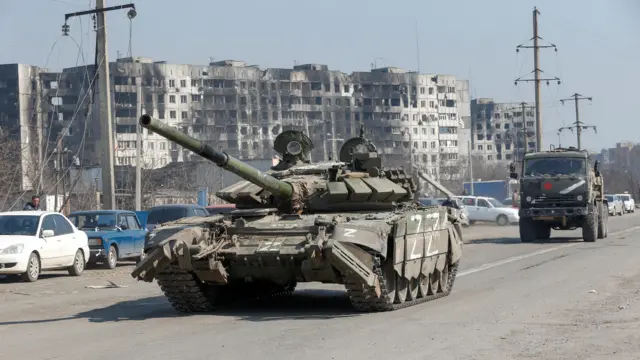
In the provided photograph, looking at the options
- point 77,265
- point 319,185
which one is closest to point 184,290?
point 319,185

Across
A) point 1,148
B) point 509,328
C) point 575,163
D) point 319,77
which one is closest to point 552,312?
point 509,328

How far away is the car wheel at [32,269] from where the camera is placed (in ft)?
69.2

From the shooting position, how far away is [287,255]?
13852mm

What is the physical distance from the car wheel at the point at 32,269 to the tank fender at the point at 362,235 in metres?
9.20

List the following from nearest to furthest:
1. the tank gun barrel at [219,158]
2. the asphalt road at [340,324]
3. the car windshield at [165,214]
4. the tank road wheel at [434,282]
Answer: the asphalt road at [340,324] < the tank gun barrel at [219,158] < the tank road wheel at [434,282] < the car windshield at [165,214]

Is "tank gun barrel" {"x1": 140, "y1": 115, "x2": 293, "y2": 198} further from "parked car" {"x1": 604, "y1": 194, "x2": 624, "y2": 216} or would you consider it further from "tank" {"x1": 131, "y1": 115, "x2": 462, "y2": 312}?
"parked car" {"x1": 604, "y1": 194, "x2": 624, "y2": 216}

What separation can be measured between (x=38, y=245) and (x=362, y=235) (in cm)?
956

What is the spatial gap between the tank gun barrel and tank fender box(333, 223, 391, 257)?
1480 millimetres

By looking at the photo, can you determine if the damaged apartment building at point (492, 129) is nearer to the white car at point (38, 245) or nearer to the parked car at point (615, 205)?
the parked car at point (615, 205)

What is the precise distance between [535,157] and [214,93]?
3071 inches

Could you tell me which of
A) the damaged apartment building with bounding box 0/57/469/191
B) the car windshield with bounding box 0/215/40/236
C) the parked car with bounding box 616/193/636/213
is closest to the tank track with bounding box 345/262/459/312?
the car windshield with bounding box 0/215/40/236

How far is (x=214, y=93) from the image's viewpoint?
109 m

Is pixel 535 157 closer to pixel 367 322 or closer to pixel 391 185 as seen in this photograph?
pixel 391 185

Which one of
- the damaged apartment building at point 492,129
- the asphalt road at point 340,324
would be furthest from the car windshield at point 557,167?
the damaged apartment building at point 492,129
